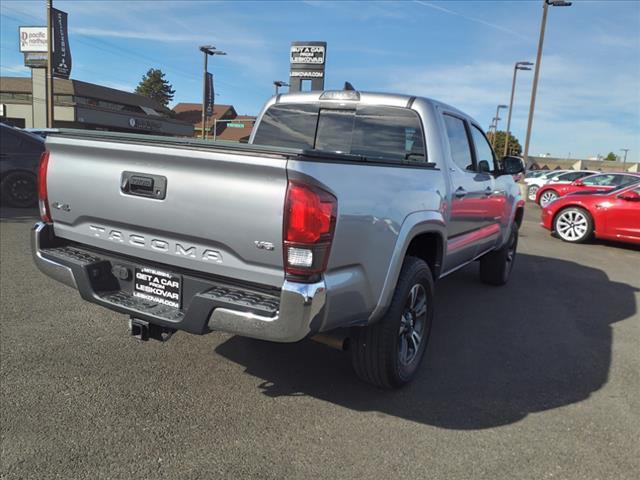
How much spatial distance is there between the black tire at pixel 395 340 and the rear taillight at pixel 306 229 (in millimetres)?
854

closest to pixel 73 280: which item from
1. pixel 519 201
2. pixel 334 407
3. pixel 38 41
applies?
pixel 334 407

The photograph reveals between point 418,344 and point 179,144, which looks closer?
point 179,144

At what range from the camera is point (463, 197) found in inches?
169

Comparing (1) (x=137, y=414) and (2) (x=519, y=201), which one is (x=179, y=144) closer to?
(1) (x=137, y=414)

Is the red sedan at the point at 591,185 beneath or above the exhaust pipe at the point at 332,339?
above

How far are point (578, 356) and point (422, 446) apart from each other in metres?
2.14

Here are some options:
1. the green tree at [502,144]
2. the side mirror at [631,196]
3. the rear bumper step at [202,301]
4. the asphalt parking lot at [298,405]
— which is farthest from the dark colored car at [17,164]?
the green tree at [502,144]

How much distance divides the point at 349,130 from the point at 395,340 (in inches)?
75.4

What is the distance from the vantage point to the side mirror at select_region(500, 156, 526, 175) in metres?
5.65

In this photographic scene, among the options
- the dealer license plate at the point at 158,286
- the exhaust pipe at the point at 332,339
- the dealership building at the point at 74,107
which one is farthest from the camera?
the dealership building at the point at 74,107

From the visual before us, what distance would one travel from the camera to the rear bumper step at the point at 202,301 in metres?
2.36

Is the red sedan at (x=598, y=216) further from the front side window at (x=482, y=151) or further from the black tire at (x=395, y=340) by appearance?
the black tire at (x=395, y=340)

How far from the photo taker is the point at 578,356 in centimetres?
421

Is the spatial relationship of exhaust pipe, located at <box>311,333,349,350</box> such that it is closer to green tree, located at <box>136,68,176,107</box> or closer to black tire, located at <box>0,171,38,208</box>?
black tire, located at <box>0,171,38,208</box>
